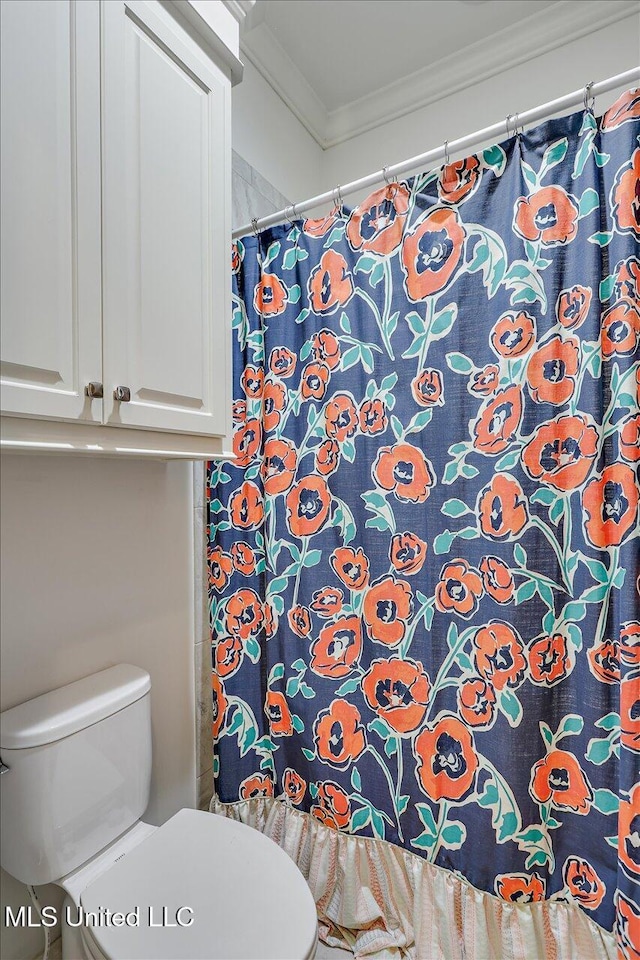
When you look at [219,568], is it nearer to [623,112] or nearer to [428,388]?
[428,388]

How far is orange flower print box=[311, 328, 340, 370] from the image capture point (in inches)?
52.0

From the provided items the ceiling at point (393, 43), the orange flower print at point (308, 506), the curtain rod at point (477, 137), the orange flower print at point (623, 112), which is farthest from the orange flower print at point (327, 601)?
the ceiling at point (393, 43)

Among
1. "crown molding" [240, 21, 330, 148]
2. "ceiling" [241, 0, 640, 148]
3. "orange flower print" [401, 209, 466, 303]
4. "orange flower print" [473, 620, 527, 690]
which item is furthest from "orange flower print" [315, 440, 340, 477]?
"crown molding" [240, 21, 330, 148]

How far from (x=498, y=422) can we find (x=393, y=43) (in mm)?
1439

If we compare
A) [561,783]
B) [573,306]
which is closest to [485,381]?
[573,306]

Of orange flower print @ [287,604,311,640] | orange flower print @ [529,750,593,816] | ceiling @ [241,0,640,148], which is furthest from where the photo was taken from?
ceiling @ [241,0,640,148]

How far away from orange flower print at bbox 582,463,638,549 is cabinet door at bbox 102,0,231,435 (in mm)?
800

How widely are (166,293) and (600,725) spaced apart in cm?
124

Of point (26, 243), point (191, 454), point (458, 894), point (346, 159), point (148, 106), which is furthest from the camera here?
point (346, 159)

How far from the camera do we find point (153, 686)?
1290 millimetres

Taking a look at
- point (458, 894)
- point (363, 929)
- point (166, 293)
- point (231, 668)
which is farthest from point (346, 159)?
point (363, 929)

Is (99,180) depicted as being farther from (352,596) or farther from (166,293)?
(352,596)

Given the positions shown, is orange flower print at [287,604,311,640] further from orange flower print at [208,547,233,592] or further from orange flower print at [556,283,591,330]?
orange flower print at [556,283,591,330]

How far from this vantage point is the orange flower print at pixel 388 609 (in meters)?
1.22
